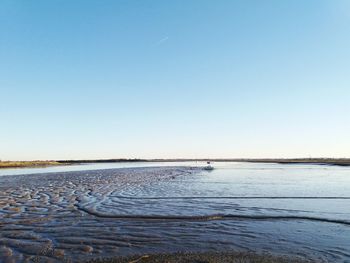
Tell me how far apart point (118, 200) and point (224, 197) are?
A: 6562mm

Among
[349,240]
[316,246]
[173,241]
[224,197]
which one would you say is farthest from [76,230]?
[224,197]

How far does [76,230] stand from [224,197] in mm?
11411

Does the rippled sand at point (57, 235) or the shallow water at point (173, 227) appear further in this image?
the shallow water at point (173, 227)

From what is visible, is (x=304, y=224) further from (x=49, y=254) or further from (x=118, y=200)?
(x=118, y=200)

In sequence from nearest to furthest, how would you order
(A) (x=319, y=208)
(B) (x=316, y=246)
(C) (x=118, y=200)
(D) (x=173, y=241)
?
(B) (x=316, y=246) → (D) (x=173, y=241) → (A) (x=319, y=208) → (C) (x=118, y=200)

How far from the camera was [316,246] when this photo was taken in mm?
9727

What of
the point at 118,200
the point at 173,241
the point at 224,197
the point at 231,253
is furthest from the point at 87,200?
the point at 231,253

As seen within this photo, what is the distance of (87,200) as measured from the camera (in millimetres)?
21141

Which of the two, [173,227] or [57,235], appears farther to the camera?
[173,227]

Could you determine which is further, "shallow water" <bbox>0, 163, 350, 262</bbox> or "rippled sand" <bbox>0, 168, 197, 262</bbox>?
"shallow water" <bbox>0, 163, 350, 262</bbox>

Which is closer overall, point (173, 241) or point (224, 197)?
point (173, 241)

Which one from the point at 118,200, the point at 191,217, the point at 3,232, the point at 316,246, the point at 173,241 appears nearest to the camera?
the point at 316,246

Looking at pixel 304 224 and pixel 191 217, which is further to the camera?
pixel 191 217

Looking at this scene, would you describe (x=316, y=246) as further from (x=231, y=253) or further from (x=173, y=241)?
(x=173, y=241)
